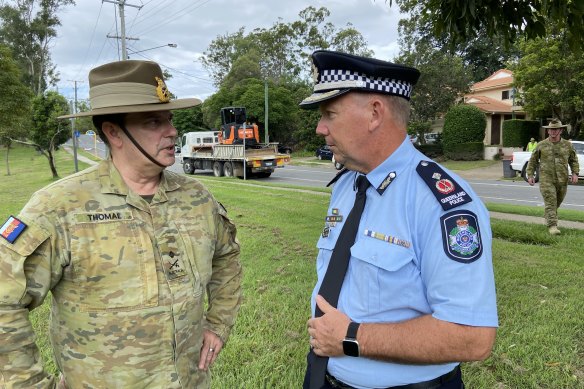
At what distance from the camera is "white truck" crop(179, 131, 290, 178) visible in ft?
68.8

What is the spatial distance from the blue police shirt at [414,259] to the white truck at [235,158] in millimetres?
18766

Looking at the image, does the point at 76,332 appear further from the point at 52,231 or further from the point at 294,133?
the point at 294,133

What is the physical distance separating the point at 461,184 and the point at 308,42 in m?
51.4

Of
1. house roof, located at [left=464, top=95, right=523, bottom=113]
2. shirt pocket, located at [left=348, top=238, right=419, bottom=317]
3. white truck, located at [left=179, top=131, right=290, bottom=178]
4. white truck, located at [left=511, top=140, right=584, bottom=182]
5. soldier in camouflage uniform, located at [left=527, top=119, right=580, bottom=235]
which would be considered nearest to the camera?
shirt pocket, located at [left=348, top=238, right=419, bottom=317]

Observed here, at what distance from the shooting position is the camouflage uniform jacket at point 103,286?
1508 millimetres

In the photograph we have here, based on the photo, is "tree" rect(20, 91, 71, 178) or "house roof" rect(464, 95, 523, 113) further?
"house roof" rect(464, 95, 523, 113)

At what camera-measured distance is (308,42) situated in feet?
163

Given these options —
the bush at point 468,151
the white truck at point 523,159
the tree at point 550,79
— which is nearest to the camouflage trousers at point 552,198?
the white truck at point 523,159

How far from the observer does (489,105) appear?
36.2 m

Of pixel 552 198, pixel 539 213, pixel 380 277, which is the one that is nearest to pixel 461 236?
pixel 380 277

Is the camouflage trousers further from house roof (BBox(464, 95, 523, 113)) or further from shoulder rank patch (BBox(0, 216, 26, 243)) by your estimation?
house roof (BBox(464, 95, 523, 113))

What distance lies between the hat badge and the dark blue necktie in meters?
0.95

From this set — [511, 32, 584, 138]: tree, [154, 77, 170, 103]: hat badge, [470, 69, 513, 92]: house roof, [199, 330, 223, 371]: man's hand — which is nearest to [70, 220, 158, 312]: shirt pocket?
[199, 330, 223, 371]: man's hand

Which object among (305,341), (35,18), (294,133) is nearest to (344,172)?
(305,341)
